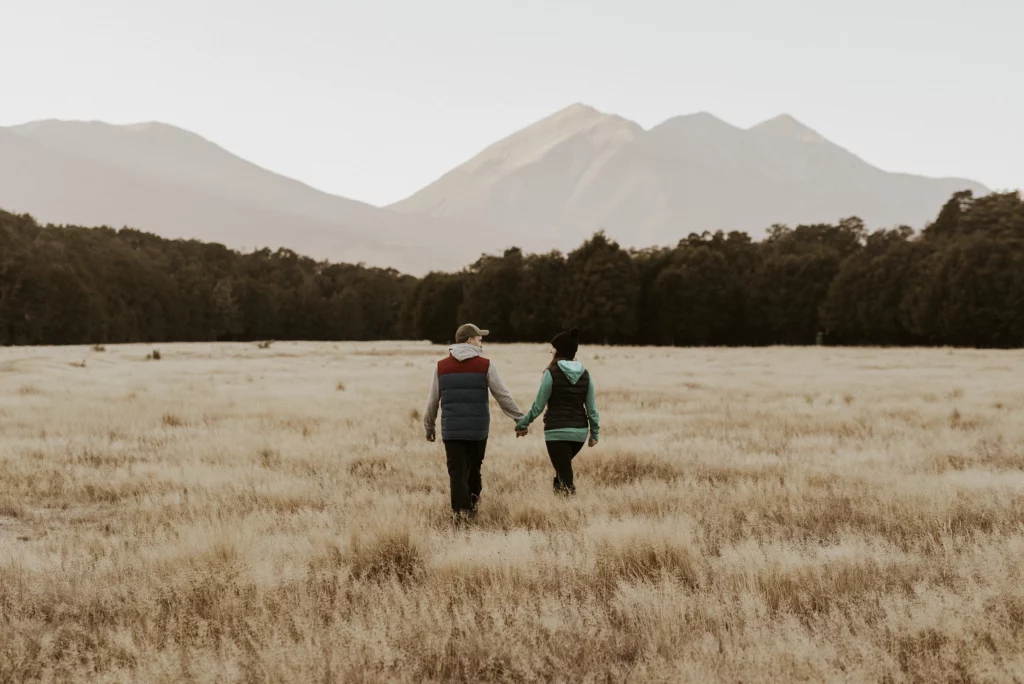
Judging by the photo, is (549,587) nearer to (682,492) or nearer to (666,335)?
(682,492)

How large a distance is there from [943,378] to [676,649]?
27422mm

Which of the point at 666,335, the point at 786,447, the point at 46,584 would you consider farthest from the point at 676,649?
the point at 666,335

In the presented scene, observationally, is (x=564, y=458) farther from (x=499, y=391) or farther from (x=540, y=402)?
(x=499, y=391)

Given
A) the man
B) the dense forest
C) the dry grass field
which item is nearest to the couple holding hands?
the man

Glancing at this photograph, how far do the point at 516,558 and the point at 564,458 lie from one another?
2.79 m

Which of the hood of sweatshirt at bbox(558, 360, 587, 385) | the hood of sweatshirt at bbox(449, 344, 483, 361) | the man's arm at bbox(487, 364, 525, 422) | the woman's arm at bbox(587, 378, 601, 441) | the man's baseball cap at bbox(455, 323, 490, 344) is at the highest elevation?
the man's baseball cap at bbox(455, 323, 490, 344)

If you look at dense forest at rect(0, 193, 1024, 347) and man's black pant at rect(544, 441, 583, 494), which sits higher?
dense forest at rect(0, 193, 1024, 347)

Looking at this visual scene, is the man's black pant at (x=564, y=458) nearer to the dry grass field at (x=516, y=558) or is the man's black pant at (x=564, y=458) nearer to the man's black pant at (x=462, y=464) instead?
the dry grass field at (x=516, y=558)

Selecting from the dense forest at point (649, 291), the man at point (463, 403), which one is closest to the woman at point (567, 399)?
the man at point (463, 403)

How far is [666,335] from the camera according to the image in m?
80.8

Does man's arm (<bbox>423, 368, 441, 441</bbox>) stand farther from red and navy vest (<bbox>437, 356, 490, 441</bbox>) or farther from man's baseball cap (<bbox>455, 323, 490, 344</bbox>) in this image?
man's baseball cap (<bbox>455, 323, 490, 344</bbox>)

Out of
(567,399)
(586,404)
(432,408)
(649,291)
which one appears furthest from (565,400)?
(649,291)

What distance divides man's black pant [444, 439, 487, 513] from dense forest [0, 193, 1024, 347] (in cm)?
6566

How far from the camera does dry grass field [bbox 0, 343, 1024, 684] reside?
4.30 m
